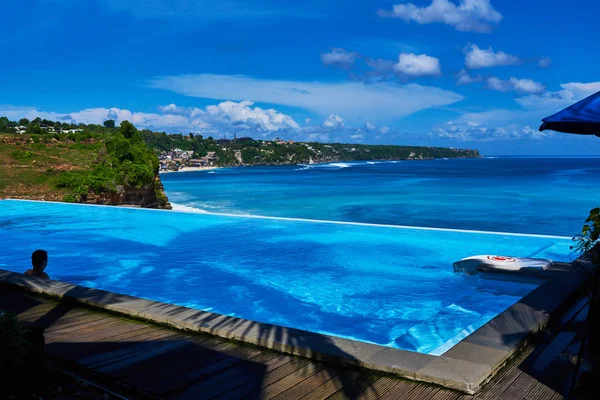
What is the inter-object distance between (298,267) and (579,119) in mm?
6080

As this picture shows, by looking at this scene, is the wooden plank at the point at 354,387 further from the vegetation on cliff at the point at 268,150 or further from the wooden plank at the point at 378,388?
the vegetation on cliff at the point at 268,150

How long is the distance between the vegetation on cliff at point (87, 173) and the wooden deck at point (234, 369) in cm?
1897

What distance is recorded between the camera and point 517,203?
27.4m

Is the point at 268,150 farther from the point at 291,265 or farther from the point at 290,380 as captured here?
the point at 290,380

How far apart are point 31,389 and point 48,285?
94.8 inches

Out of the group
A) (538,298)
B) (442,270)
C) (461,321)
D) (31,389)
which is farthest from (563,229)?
(31,389)

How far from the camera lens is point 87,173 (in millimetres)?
23281

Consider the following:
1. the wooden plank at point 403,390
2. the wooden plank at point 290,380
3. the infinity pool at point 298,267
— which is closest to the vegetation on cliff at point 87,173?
the infinity pool at point 298,267

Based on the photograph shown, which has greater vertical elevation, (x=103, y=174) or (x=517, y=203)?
(x=103, y=174)

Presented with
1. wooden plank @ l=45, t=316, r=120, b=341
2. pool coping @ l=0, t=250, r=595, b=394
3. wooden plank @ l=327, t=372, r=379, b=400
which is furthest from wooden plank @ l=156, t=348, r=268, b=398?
wooden plank @ l=45, t=316, r=120, b=341

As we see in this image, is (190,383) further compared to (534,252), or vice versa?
(534,252)

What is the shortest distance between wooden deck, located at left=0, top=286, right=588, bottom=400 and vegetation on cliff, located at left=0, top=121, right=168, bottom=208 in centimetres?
1897

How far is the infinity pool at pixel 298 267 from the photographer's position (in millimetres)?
5855

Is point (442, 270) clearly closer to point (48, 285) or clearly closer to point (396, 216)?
point (48, 285)
